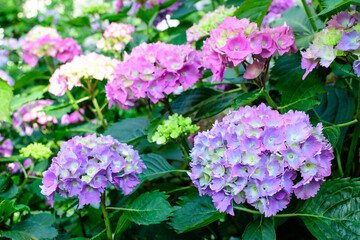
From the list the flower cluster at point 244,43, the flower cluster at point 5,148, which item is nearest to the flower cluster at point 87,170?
the flower cluster at point 244,43

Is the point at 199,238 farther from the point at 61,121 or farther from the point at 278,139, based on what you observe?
the point at 61,121

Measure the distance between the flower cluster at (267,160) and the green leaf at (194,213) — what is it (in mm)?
72

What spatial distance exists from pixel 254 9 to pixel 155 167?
568 millimetres

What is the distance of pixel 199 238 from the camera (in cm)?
139

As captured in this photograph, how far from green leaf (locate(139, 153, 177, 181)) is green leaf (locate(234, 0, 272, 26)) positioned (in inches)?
20.4

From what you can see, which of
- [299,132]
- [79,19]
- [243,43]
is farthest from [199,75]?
[79,19]

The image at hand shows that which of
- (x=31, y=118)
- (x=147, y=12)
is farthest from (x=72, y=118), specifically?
→ (x=147, y=12)

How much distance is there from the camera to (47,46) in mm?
2025

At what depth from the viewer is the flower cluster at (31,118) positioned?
2.02 meters

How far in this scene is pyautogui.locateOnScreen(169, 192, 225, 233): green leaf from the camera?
3.43ft

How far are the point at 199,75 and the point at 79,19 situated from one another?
41.5 inches

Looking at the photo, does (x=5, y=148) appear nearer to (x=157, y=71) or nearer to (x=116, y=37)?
(x=116, y=37)

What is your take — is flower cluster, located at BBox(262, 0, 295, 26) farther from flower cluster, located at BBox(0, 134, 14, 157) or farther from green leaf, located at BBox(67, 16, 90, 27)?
flower cluster, located at BBox(0, 134, 14, 157)

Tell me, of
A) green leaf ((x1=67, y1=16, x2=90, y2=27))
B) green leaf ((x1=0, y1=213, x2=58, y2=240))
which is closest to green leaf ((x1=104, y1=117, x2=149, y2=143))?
green leaf ((x1=0, y1=213, x2=58, y2=240))
